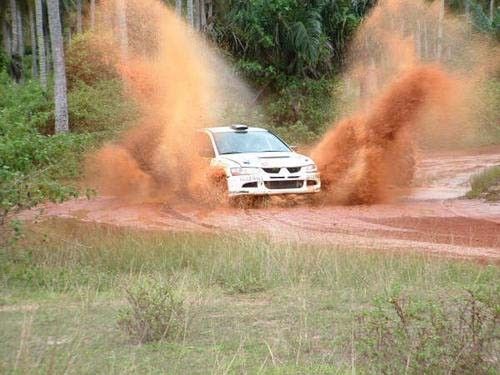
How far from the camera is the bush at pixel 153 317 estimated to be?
21.6 feet

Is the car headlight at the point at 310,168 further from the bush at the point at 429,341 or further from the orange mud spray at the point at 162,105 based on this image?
the bush at the point at 429,341

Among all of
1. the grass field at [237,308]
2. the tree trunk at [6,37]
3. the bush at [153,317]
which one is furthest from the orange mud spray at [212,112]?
the tree trunk at [6,37]

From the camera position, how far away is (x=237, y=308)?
7719 millimetres

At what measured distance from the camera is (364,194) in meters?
16.7

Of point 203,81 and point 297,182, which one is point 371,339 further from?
point 203,81

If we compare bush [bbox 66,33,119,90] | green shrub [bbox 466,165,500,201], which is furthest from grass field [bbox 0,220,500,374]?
bush [bbox 66,33,119,90]

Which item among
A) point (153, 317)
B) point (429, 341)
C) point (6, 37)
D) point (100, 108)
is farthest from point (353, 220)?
point (6, 37)

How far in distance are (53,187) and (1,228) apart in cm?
82

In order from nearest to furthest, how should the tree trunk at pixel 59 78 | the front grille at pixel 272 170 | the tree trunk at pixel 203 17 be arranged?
the front grille at pixel 272 170
the tree trunk at pixel 59 78
the tree trunk at pixel 203 17

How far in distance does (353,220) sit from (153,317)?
25.5 feet

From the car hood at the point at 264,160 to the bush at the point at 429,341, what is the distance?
917 centimetres

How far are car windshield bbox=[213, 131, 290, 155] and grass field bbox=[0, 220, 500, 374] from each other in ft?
17.3

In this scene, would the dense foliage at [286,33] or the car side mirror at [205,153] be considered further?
the dense foliage at [286,33]

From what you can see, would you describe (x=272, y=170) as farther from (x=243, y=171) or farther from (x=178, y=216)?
(x=178, y=216)
